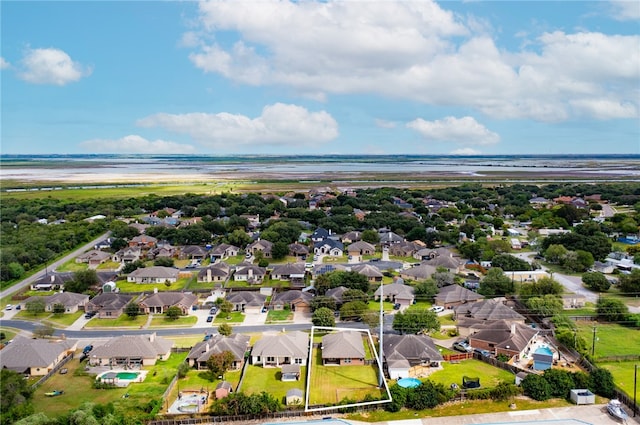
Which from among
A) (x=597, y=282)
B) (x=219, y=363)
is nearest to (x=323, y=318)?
(x=219, y=363)

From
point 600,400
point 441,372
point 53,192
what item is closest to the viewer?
point 600,400

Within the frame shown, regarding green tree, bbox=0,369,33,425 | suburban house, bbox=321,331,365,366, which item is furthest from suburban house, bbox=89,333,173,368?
suburban house, bbox=321,331,365,366

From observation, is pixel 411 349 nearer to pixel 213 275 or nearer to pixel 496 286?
pixel 496 286

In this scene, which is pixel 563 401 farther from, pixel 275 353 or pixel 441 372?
pixel 275 353

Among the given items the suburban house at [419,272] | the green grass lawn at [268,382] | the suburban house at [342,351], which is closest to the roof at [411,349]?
the suburban house at [342,351]

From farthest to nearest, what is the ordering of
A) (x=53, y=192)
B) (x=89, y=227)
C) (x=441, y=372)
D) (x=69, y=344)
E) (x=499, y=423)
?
(x=53, y=192), (x=89, y=227), (x=69, y=344), (x=441, y=372), (x=499, y=423)

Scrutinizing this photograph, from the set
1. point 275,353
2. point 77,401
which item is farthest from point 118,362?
point 275,353

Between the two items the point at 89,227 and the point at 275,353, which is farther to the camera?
the point at 89,227

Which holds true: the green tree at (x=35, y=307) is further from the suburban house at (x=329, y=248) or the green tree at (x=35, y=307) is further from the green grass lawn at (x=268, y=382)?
the suburban house at (x=329, y=248)
